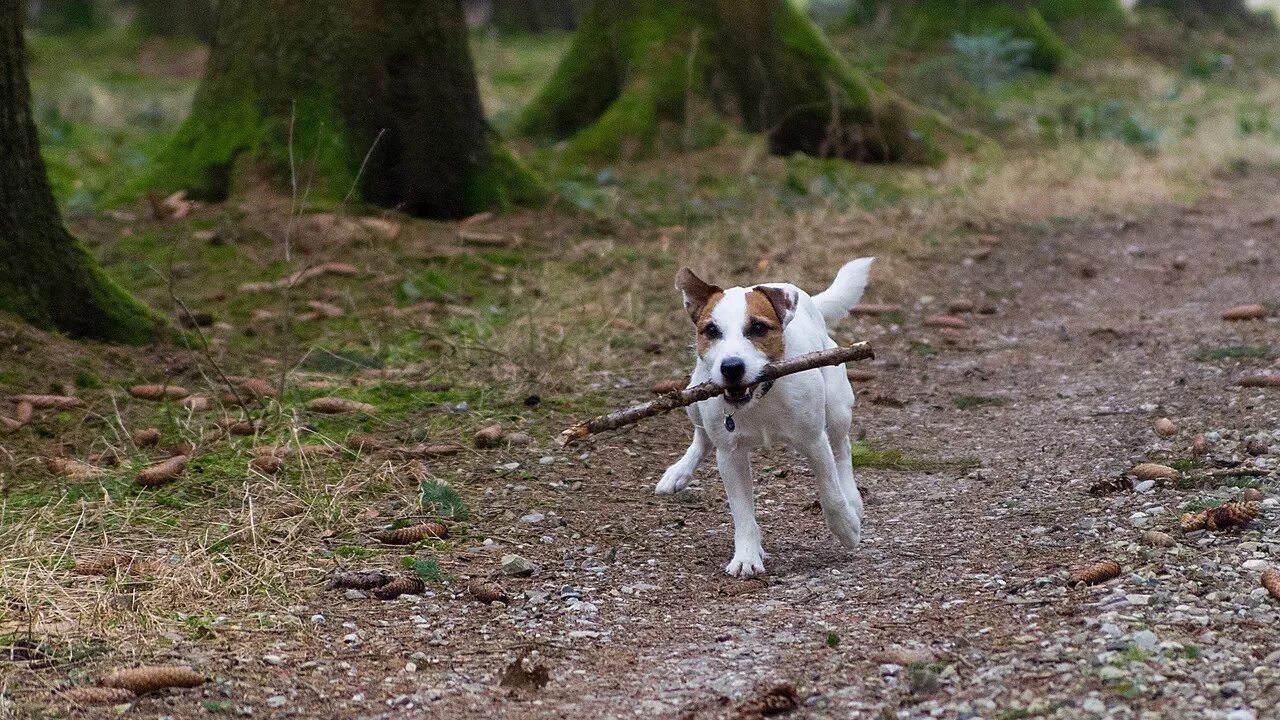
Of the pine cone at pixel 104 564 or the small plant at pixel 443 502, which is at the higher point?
the pine cone at pixel 104 564

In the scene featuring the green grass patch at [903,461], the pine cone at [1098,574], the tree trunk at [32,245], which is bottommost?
the green grass patch at [903,461]

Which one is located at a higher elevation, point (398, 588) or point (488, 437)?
point (398, 588)

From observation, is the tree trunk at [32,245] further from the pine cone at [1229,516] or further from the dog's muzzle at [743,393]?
the pine cone at [1229,516]

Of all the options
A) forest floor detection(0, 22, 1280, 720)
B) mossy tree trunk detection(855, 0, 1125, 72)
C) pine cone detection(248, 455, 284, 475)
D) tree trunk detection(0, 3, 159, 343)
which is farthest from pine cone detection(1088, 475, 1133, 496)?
mossy tree trunk detection(855, 0, 1125, 72)

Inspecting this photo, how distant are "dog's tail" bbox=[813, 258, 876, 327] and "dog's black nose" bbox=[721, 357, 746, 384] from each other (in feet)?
4.50

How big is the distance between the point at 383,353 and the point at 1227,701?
5348 millimetres

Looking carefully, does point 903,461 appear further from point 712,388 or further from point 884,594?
point 712,388

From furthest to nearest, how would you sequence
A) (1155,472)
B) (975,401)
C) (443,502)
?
(975,401) → (443,502) → (1155,472)

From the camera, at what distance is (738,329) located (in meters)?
5.01

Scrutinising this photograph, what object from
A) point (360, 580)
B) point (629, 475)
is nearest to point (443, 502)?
point (360, 580)

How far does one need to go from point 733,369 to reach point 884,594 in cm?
88

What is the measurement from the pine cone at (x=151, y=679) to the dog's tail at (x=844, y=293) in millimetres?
3056

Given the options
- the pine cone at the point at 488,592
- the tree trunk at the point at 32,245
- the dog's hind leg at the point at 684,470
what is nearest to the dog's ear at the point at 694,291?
the dog's hind leg at the point at 684,470

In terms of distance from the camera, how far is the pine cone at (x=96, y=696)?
3.97m
